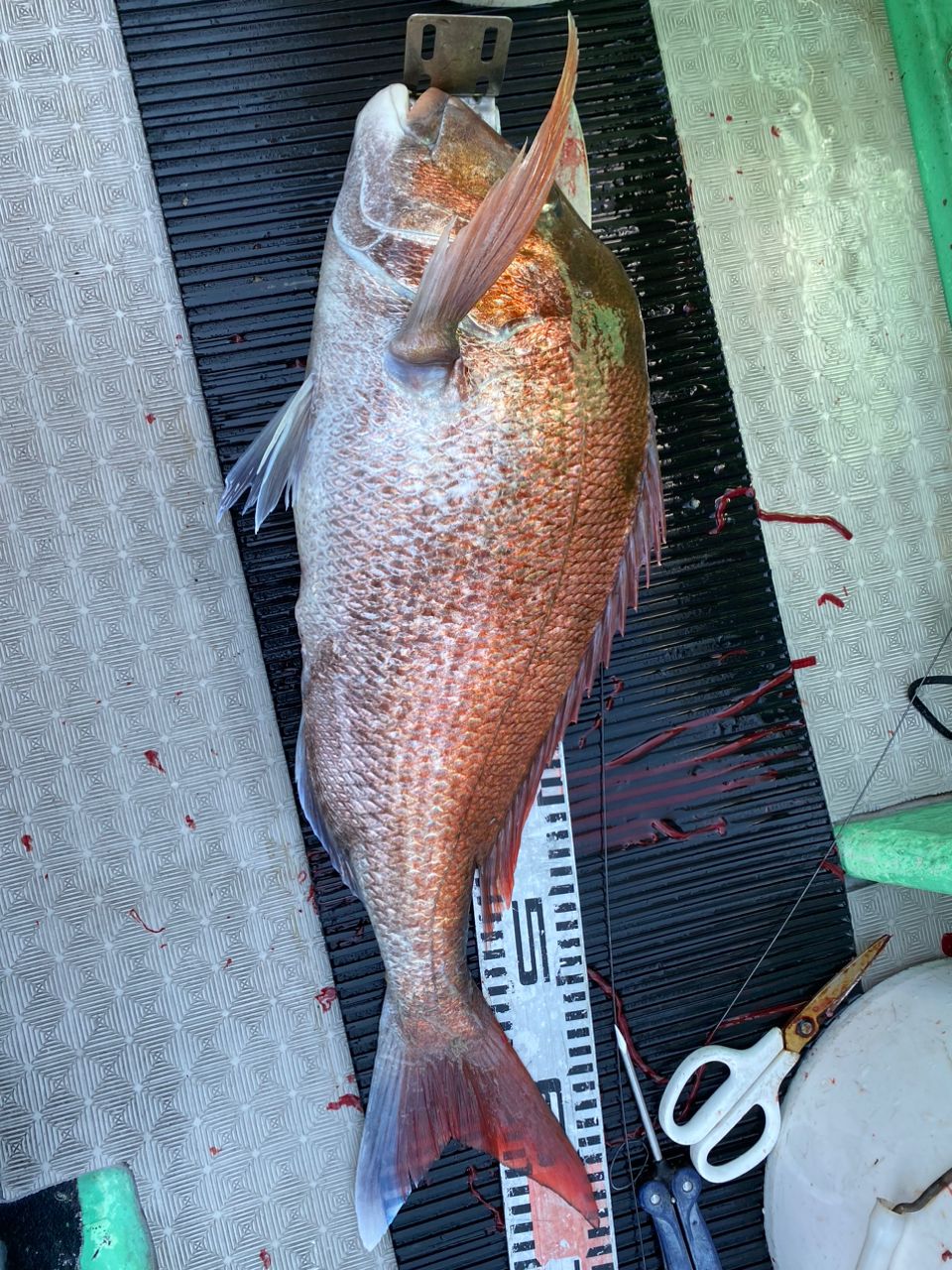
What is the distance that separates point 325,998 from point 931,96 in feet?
6.42

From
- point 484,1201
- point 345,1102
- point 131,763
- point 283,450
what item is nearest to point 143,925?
point 131,763

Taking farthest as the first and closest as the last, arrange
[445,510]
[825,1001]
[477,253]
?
[825,1001]
[445,510]
[477,253]

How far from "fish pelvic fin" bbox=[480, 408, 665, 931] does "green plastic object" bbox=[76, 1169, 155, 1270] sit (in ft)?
2.62

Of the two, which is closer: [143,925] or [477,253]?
[477,253]

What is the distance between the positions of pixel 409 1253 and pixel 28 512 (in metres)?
1.39

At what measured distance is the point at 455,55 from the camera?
162 centimetres

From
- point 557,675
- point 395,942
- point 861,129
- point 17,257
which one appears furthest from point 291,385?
point 861,129

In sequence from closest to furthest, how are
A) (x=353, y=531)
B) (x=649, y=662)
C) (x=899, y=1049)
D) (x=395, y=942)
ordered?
(x=353, y=531), (x=395, y=942), (x=899, y=1049), (x=649, y=662)

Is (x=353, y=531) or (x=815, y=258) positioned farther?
(x=815, y=258)

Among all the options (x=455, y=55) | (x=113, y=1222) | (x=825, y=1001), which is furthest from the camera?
(x=825, y=1001)

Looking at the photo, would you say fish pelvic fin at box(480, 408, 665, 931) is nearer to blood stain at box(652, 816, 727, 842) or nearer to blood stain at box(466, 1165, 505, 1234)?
blood stain at box(652, 816, 727, 842)

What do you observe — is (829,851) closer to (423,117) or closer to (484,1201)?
(484,1201)

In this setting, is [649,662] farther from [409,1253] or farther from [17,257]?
[17,257]

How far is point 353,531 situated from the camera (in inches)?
53.1
